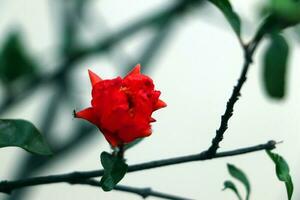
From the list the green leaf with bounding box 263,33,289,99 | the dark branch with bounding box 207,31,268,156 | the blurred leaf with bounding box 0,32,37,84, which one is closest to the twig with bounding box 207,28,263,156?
the dark branch with bounding box 207,31,268,156

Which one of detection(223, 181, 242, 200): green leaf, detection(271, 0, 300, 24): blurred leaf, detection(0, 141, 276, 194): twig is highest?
detection(271, 0, 300, 24): blurred leaf

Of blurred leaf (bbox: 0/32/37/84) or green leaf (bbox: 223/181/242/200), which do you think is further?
blurred leaf (bbox: 0/32/37/84)

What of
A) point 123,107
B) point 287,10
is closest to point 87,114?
point 123,107

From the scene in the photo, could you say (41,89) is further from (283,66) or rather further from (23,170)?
(283,66)

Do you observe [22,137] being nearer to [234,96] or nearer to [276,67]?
[234,96]

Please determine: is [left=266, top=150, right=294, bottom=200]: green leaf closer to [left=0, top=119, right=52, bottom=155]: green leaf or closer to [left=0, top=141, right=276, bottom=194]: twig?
[left=0, top=141, right=276, bottom=194]: twig

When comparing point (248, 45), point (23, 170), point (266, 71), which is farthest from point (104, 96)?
point (23, 170)
